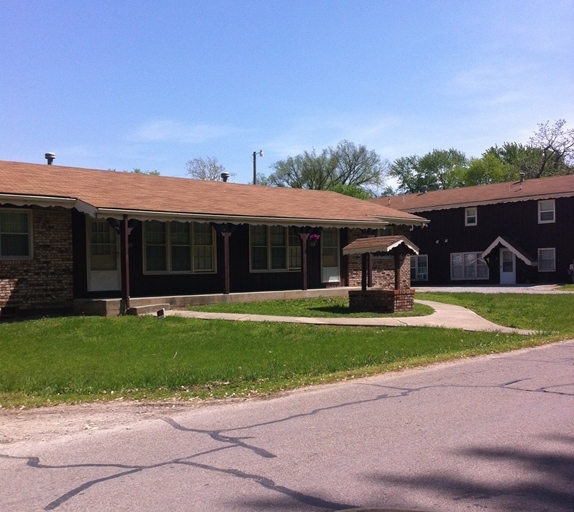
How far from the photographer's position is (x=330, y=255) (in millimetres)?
25234

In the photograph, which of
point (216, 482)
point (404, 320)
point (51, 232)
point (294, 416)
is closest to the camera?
point (216, 482)

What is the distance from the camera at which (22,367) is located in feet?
34.4

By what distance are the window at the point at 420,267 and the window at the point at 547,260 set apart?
7376 millimetres

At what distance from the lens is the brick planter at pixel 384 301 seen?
1847 centimetres

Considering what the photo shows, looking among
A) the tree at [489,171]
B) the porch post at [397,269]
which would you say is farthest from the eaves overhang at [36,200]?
the tree at [489,171]

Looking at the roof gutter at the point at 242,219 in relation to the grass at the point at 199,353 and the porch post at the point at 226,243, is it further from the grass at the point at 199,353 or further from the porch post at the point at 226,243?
the grass at the point at 199,353

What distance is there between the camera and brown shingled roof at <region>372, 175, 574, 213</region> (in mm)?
36906

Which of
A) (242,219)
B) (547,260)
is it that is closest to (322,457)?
(242,219)

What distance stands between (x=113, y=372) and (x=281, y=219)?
494 inches

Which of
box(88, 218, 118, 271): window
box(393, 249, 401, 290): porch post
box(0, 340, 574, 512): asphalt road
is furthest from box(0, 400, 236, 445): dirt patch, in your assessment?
box(88, 218, 118, 271): window

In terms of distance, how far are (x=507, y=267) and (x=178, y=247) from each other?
23782 millimetres

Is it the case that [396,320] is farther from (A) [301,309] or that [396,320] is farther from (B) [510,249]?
(B) [510,249]

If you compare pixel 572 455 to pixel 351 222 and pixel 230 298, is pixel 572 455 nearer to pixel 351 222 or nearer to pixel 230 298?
pixel 230 298

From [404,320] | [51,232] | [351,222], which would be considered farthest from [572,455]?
[351,222]
